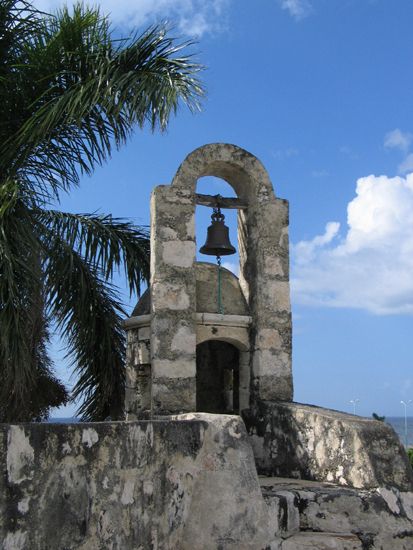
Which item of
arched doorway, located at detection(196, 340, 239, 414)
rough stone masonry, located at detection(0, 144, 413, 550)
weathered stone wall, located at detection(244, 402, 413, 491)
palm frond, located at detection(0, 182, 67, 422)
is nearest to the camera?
rough stone masonry, located at detection(0, 144, 413, 550)

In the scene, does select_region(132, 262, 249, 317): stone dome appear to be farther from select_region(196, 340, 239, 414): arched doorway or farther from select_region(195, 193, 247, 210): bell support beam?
select_region(196, 340, 239, 414): arched doorway

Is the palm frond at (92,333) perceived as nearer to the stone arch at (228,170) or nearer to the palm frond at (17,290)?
the palm frond at (17,290)

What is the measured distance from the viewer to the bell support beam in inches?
307

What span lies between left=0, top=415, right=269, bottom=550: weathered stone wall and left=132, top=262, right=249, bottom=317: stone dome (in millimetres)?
2110

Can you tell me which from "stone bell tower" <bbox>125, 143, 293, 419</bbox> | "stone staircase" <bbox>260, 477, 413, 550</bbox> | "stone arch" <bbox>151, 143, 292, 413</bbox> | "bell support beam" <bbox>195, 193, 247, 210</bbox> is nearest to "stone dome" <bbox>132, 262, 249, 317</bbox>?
"stone bell tower" <bbox>125, 143, 293, 419</bbox>

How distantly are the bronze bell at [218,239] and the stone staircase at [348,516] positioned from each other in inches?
119

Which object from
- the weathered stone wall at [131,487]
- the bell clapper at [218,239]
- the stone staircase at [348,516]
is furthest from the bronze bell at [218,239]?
the stone staircase at [348,516]

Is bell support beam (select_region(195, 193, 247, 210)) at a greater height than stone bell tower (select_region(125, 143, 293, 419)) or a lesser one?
greater

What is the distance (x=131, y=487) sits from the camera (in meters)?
4.61

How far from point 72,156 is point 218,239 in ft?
7.43

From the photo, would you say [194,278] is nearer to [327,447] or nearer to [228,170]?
[228,170]

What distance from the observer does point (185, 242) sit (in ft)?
23.7

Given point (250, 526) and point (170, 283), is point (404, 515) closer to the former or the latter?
point (250, 526)

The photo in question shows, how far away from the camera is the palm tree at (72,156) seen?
781 centimetres
